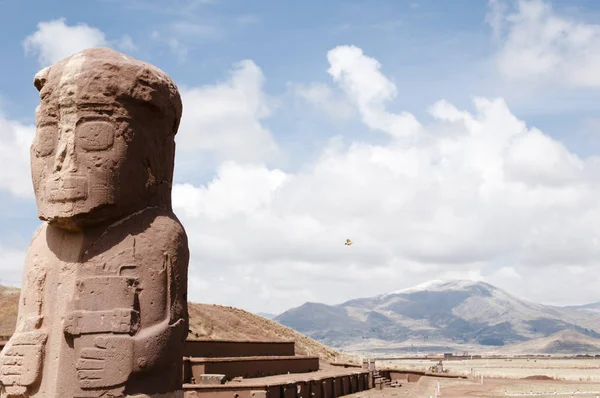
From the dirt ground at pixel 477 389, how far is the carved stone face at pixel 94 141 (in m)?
24.3

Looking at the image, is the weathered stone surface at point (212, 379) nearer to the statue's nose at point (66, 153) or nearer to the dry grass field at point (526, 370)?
the statue's nose at point (66, 153)

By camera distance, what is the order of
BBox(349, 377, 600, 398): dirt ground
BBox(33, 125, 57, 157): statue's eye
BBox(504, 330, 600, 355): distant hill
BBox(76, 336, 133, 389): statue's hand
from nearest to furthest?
BBox(76, 336, 133, 389): statue's hand, BBox(33, 125, 57, 157): statue's eye, BBox(349, 377, 600, 398): dirt ground, BBox(504, 330, 600, 355): distant hill

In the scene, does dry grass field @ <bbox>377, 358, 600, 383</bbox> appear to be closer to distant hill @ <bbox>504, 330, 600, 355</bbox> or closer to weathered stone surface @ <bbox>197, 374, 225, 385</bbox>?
weathered stone surface @ <bbox>197, 374, 225, 385</bbox>

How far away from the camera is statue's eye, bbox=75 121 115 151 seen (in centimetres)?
696

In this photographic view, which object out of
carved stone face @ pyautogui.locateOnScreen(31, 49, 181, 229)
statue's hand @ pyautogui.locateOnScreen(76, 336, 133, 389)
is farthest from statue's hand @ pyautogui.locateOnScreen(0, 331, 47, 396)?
carved stone face @ pyautogui.locateOnScreen(31, 49, 181, 229)

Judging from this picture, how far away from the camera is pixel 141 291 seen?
22.4 ft

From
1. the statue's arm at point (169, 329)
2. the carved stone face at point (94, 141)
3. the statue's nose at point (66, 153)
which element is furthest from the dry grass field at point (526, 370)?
the statue's nose at point (66, 153)

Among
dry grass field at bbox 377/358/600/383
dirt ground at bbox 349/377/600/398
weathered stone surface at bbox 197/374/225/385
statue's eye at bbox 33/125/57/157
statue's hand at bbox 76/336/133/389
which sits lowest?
dirt ground at bbox 349/377/600/398

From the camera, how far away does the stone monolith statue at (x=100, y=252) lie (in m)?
6.65

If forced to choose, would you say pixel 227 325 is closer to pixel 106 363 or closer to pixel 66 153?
pixel 66 153

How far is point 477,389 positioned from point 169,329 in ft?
101

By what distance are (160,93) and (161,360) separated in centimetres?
271

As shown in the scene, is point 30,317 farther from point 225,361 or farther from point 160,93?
point 225,361

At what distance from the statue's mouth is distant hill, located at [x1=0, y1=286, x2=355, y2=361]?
2442cm
